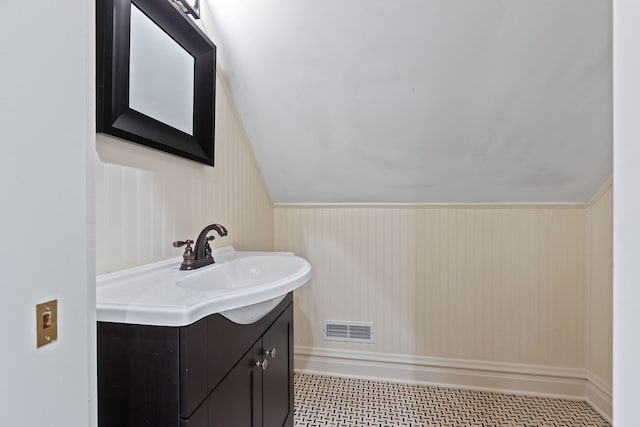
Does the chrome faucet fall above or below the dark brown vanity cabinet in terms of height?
above

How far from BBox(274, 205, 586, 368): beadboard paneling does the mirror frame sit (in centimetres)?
103

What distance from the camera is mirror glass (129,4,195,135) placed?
101 cm

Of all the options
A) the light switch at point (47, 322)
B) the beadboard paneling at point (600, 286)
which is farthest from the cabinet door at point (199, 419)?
the beadboard paneling at point (600, 286)

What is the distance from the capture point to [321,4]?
1353 millimetres

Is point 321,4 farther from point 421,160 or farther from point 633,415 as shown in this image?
point 633,415

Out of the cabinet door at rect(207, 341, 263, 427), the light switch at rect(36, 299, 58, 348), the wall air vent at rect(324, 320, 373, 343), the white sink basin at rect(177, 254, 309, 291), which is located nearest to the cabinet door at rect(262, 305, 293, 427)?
the cabinet door at rect(207, 341, 263, 427)

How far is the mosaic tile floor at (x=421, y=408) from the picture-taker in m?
1.71

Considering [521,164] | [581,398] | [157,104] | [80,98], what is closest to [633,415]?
[80,98]

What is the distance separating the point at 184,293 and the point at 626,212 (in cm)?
83

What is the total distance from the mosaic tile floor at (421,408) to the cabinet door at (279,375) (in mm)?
500

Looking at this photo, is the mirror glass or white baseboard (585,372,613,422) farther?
white baseboard (585,372,613,422)

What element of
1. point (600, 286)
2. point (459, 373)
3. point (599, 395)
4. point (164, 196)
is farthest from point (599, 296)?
point (164, 196)

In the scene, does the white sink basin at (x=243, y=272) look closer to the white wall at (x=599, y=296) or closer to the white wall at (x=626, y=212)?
the white wall at (x=626, y=212)

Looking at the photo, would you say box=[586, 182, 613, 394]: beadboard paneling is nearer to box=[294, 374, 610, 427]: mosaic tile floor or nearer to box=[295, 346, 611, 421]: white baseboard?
box=[295, 346, 611, 421]: white baseboard
